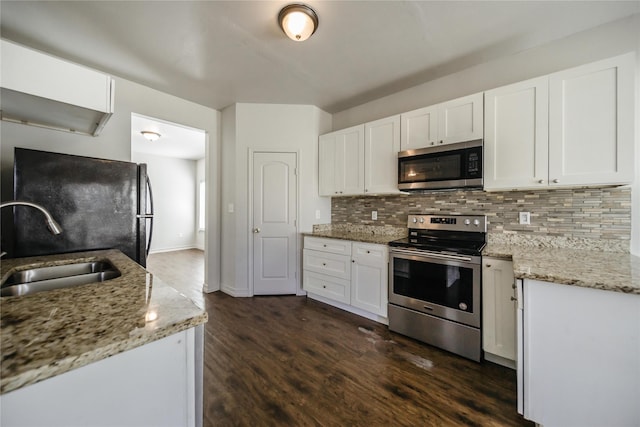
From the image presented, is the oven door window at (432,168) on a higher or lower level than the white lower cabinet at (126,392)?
higher

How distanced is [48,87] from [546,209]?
11.4 ft

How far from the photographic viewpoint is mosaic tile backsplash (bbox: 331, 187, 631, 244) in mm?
1791

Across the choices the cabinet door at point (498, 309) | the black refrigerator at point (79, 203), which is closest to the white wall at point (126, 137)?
the black refrigerator at point (79, 203)

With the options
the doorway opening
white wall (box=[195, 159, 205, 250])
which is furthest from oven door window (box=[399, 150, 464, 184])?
white wall (box=[195, 159, 205, 250])

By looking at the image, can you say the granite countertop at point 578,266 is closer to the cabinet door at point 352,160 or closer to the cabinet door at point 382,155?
the cabinet door at point 382,155

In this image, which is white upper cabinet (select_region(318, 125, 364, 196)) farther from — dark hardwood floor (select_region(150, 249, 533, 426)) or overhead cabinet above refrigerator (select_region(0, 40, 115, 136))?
overhead cabinet above refrigerator (select_region(0, 40, 115, 136))

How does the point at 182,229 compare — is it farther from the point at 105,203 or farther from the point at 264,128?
the point at 105,203

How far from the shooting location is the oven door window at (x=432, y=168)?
217 centimetres

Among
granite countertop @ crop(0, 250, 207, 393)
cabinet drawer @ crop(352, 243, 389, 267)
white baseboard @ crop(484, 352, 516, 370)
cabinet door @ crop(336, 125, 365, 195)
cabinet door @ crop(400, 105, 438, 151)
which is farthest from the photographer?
cabinet door @ crop(336, 125, 365, 195)

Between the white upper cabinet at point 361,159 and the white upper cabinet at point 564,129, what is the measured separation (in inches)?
33.7

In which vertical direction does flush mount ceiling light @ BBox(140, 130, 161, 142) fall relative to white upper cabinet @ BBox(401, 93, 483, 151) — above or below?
above

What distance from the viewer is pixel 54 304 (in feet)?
2.62

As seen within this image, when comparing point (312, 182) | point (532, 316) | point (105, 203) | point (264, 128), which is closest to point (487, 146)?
point (532, 316)

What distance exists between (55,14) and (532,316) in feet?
11.9
